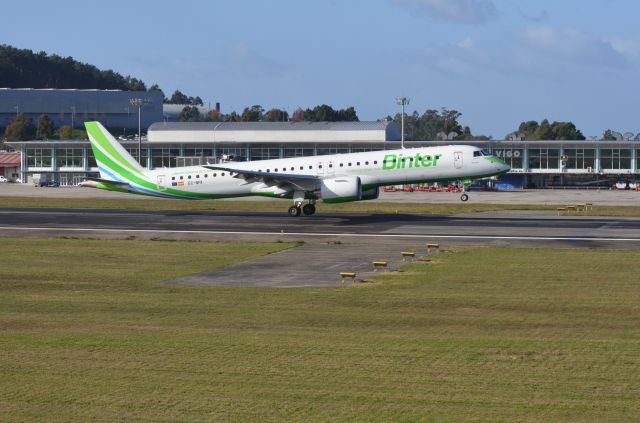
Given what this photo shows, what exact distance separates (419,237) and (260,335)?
26016mm

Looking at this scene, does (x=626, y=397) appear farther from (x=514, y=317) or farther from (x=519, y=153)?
(x=519, y=153)

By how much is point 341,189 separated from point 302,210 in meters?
5.32

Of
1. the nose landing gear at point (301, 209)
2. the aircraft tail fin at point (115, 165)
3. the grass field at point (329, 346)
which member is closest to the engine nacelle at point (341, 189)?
the nose landing gear at point (301, 209)

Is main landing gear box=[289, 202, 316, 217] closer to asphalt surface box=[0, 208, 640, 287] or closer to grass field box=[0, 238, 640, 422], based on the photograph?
asphalt surface box=[0, 208, 640, 287]

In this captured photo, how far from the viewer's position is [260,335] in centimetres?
2472

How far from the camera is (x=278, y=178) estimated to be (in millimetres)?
61688

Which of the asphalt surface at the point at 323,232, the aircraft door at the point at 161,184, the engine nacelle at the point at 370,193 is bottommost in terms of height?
the asphalt surface at the point at 323,232

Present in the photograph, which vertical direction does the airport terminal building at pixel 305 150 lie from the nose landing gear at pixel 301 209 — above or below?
above

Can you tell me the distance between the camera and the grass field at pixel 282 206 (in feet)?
231

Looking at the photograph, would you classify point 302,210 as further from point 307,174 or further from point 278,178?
point 278,178

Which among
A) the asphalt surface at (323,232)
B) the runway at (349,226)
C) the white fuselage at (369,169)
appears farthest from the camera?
the white fuselage at (369,169)

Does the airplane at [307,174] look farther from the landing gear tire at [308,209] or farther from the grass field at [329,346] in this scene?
the grass field at [329,346]

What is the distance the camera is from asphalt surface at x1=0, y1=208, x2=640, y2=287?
1512 inches

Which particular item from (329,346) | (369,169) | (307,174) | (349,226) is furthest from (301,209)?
(329,346)
